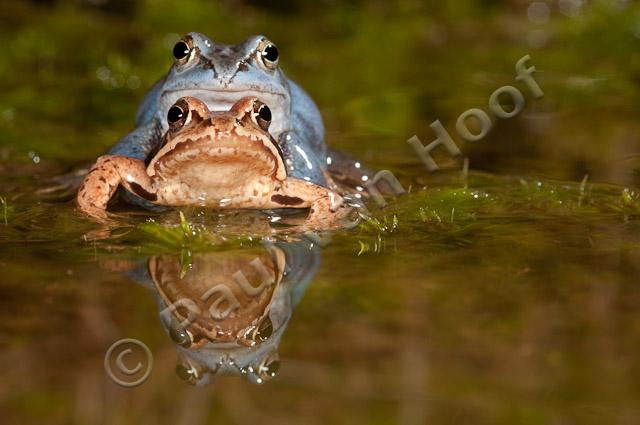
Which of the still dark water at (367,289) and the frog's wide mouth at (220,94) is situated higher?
the frog's wide mouth at (220,94)

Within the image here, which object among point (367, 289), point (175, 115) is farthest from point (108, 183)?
point (367, 289)

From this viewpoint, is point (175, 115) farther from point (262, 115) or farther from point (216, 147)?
point (262, 115)

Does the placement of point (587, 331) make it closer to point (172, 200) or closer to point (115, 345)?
point (115, 345)

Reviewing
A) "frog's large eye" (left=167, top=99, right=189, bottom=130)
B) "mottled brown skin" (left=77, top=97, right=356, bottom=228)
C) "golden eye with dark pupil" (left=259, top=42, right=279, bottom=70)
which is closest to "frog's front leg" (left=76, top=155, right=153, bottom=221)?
"mottled brown skin" (left=77, top=97, right=356, bottom=228)

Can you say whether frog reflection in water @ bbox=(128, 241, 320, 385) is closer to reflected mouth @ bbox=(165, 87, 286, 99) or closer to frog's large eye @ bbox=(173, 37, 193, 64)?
reflected mouth @ bbox=(165, 87, 286, 99)

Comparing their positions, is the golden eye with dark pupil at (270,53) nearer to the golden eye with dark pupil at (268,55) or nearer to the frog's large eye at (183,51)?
the golden eye with dark pupil at (268,55)

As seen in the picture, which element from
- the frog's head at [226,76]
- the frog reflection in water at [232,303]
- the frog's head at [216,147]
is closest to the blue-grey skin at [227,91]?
the frog's head at [226,76]

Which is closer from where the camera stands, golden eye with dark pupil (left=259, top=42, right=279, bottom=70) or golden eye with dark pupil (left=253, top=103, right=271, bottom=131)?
golden eye with dark pupil (left=253, top=103, right=271, bottom=131)
